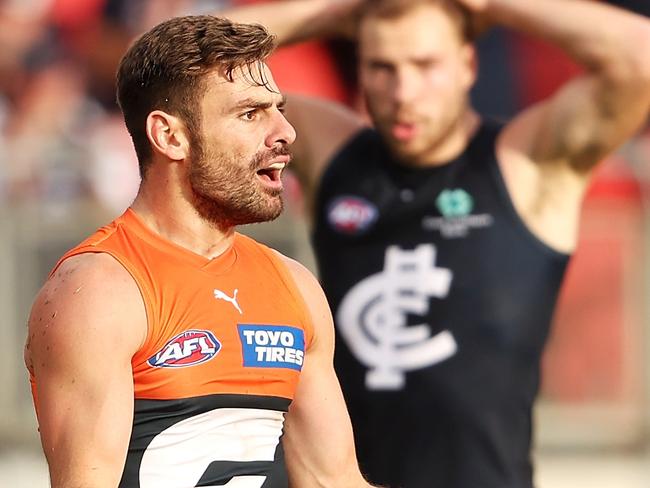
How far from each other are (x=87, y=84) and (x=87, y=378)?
740cm

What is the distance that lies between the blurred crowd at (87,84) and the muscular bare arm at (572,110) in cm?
498

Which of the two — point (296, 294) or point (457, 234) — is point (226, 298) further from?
point (457, 234)

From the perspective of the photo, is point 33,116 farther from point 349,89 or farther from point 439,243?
point 439,243

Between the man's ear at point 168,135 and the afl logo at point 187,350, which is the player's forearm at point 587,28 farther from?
the afl logo at point 187,350

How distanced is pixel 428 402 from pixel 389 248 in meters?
0.60

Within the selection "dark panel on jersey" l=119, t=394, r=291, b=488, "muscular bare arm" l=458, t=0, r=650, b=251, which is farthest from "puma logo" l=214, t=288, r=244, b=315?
"muscular bare arm" l=458, t=0, r=650, b=251

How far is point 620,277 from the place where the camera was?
33.5ft

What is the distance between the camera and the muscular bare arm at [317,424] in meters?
3.73

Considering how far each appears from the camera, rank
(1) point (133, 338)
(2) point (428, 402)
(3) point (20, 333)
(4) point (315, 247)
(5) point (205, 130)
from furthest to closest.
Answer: (3) point (20, 333) < (4) point (315, 247) < (2) point (428, 402) < (5) point (205, 130) < (1) point (133, 338)

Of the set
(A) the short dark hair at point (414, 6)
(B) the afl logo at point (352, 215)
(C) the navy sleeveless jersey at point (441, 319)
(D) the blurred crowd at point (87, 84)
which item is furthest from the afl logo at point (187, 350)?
(D) the blurred crowd at point (87, 84)

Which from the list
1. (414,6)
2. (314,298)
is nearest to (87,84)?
(414,6)

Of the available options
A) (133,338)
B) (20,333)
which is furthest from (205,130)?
(20,333)

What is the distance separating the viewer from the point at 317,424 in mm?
3750

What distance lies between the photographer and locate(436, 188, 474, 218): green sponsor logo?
17.6ft
